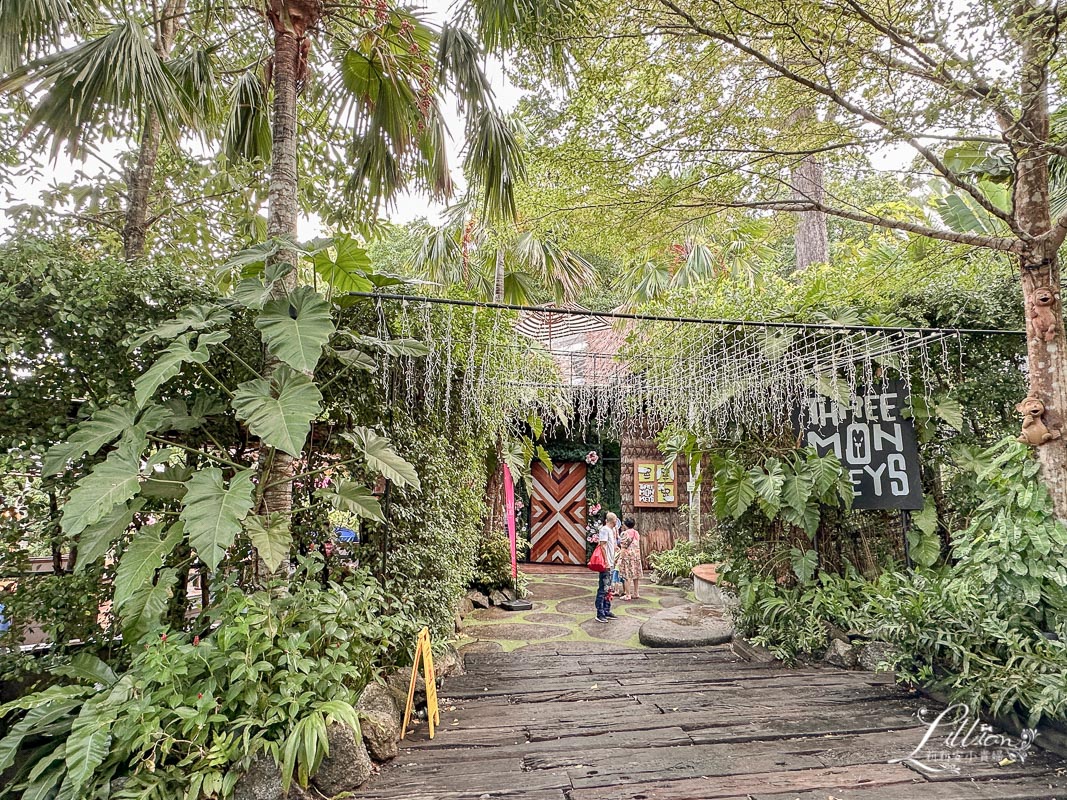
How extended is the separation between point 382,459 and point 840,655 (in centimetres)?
394

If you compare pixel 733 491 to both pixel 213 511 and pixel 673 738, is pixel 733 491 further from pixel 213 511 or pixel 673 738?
pixel 213 511

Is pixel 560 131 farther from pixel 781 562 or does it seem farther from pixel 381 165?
pixel 781 562

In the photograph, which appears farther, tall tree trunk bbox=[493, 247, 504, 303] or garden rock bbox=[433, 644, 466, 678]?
tall tree trunk bbox=[493, 247, 504, 303]

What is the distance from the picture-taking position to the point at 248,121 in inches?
162

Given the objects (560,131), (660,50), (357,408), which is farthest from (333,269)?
(660,50)

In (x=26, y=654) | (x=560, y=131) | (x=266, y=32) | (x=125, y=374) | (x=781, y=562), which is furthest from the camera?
(x=781, y=562)

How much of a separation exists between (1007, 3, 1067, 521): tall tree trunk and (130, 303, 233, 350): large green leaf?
14.5ft

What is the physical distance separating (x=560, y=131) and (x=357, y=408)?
2558mm

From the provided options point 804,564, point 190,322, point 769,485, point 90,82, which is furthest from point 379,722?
point 90,82

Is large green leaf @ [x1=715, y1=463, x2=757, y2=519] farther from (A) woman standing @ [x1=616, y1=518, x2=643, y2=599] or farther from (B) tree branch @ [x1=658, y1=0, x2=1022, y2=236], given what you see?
(B) tree branch @ [x1=658, y1=0, x2=1022, y2=236]

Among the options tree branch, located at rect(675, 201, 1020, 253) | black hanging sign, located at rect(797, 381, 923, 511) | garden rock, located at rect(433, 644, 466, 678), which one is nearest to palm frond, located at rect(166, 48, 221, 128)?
tree branch, located at rect(675, 201, 1020, 253)

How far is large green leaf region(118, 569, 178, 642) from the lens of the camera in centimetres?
242

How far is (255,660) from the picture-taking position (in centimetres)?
246

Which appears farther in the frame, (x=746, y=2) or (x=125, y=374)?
(x=746, y=2)
